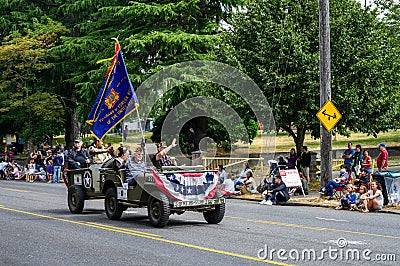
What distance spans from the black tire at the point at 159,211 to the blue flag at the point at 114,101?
3714 millimetres

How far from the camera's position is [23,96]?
1938 inches

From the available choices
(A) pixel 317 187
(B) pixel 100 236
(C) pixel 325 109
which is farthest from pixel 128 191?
(A) pixel 317 187

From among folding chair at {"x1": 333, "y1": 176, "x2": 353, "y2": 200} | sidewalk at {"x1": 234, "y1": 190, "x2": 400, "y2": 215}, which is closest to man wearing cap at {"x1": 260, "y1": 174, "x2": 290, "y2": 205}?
sidewalk at {"x1": 234, "y1": 190, "x2": 400, "y2": 215}

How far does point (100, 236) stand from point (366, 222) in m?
6.79

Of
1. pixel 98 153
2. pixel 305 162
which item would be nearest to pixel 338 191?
pixel 305 162

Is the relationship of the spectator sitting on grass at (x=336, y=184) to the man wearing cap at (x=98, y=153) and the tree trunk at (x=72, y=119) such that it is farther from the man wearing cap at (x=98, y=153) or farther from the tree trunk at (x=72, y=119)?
the tree trunk at (x=72, y=119)

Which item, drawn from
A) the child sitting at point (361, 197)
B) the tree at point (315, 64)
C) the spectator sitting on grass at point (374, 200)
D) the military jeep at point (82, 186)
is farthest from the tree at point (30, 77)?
the spectator sitting on grass at point (374, 200)

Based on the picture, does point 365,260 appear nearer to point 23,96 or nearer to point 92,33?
point 92,33

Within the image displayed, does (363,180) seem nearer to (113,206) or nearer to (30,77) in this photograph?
(113,206)

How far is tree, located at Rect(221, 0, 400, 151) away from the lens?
2736 cm

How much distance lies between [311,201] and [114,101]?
796cm

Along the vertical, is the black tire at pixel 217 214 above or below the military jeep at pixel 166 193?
below

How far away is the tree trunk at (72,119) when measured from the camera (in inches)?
2067

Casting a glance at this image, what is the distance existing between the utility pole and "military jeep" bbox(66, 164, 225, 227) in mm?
8363
